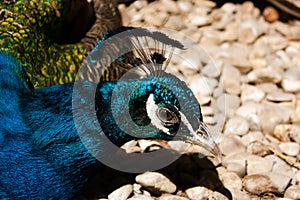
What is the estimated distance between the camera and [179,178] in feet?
9.88

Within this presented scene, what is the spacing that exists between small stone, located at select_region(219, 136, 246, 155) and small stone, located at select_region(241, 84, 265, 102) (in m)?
0.49

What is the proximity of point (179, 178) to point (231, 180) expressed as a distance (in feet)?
0.87

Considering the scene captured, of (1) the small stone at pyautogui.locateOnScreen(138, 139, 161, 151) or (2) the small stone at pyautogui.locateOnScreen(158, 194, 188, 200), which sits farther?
(1) the small stone at pyautogui.locateOnScreen(138, 139, 161, 151)

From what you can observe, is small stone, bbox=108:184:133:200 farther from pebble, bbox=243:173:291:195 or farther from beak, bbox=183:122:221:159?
pebble, bbox=243:173:291:195

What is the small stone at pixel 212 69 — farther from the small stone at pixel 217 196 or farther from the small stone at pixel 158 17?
the small stone at pixel 217 196

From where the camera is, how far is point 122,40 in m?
2.71

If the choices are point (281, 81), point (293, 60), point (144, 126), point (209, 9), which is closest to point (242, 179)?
point (144, 126)

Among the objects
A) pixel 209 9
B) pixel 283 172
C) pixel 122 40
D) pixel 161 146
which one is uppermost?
pixel 122 40

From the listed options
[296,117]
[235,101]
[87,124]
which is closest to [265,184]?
[296,117]

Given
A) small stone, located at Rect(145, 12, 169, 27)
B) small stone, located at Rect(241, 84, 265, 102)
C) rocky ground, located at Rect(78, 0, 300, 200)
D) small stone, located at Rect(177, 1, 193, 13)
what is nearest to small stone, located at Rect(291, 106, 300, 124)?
rocky ground, located at Rect(78, 0, 300, 200)

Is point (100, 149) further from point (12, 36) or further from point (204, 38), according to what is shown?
point (204, 38)

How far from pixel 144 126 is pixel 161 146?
0.62 metres

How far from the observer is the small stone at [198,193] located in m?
2.87

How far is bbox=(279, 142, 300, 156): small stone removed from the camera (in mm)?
3283
